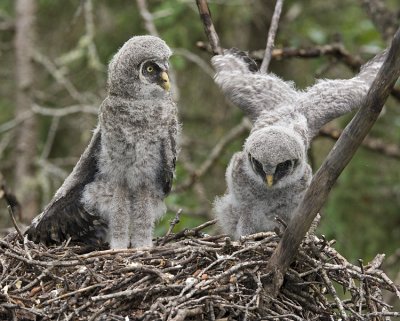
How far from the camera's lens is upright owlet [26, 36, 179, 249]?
19.3 ft

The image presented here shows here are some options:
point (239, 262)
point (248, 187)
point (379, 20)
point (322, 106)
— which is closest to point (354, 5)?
point (379, 20)

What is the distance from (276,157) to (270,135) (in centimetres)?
19

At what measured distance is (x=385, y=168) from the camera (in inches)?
380

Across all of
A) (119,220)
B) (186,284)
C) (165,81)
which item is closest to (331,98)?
(165,81)

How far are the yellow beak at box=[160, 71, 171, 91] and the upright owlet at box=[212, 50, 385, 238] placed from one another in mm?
652

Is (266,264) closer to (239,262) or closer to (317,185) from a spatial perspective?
(239,262)

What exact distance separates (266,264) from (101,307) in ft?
3.00

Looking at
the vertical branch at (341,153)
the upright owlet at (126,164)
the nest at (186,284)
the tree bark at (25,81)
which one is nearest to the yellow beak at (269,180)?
the nest at (186,284)

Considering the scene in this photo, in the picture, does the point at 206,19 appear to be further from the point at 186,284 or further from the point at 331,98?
the point at 186,284

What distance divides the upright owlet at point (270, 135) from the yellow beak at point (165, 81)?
0.65 metres

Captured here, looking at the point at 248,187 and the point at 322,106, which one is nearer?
the point at 248,187

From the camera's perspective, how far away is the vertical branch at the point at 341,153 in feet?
13.3

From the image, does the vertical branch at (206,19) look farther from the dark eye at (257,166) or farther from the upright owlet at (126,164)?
the dark eye at (257,166)

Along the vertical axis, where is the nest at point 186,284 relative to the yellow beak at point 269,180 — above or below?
below
